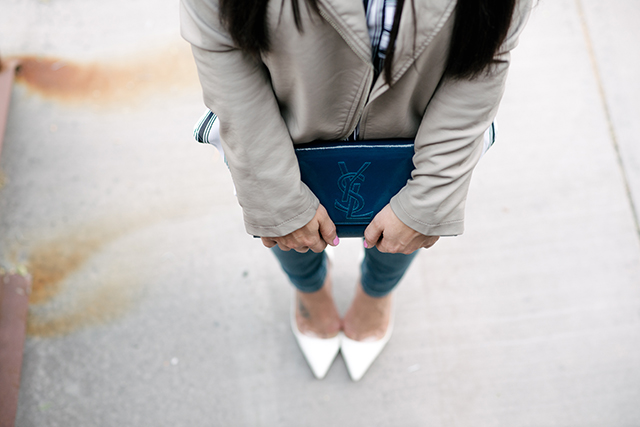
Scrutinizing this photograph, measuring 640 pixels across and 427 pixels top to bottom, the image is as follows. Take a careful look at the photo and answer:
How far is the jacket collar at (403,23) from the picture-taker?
2.44ft

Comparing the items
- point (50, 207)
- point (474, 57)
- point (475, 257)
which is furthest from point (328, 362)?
point (50, 207)

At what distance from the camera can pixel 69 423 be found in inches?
68.3

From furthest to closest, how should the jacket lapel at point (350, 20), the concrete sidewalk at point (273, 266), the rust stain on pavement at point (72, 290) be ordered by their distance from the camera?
the rust stain on pavement at point (72, 290) < the concrete sidewalk at point (273, 266) < the jacket lapel at point (350, 20)

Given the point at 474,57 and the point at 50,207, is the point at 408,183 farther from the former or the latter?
the point at 50,207

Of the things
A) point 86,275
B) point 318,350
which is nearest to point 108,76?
point 86,275

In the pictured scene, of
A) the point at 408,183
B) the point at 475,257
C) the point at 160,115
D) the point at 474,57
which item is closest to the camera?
the point at 474,57

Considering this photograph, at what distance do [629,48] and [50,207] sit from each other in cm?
295

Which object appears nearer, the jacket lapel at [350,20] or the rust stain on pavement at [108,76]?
the jacket lapel at [350,20]

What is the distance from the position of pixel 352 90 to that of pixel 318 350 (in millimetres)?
1195

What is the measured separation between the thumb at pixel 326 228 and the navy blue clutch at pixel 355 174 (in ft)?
0.11

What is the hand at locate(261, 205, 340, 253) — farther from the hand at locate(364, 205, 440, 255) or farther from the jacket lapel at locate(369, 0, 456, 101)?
the jacket lapel at locate(369, 0, 456, 101)

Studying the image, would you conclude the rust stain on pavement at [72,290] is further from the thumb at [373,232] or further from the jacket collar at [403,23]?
the jacket collar at [403,23]

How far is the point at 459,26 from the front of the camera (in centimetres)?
79

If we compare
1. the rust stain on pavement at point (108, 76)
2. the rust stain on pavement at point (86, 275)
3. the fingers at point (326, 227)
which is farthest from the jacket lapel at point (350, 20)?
Answer: the rust stain on pavement at point (108, 76)
